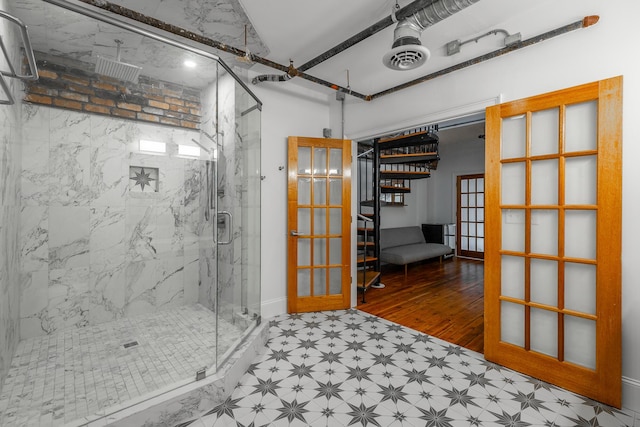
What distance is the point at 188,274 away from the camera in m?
2.87

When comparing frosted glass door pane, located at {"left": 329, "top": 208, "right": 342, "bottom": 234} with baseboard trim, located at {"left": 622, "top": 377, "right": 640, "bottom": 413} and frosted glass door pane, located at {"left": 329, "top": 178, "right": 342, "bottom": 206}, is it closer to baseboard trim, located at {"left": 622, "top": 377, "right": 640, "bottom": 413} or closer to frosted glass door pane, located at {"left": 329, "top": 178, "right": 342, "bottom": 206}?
frosted glass door pane, located at {"left": 329, "top": 178, "right": 342, "bottom": 206}

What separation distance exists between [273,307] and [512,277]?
7.63 ft

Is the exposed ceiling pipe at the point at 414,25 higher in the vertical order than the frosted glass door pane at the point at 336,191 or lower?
higher

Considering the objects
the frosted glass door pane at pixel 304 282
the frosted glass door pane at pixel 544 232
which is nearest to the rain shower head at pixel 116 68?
the frosted glass door pane at pixel 304 282

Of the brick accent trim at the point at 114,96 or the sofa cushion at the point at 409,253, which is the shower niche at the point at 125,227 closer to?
the brick accent trim at the point at 114,96

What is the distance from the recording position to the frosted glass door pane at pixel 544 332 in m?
1.99

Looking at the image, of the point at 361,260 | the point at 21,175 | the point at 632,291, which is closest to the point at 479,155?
the point at 361,260

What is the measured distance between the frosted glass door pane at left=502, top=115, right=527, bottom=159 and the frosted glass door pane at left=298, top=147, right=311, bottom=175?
1.94 meters

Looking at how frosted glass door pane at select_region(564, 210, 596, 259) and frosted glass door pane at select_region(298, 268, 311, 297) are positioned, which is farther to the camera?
frosted glass door pane at select_region(298, 268, 311, 297)

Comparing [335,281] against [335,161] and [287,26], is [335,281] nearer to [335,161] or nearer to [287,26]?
[335,161]

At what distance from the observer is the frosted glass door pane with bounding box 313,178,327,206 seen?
3.38 metres

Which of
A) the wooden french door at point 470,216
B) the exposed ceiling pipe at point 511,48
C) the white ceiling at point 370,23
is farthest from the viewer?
the wooden french door at point 470,216

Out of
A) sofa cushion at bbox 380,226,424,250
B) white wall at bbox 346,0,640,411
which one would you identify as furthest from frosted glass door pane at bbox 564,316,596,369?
sofa cushion at bbox 380,226,424,250

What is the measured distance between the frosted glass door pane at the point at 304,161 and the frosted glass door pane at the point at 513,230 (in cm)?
201
